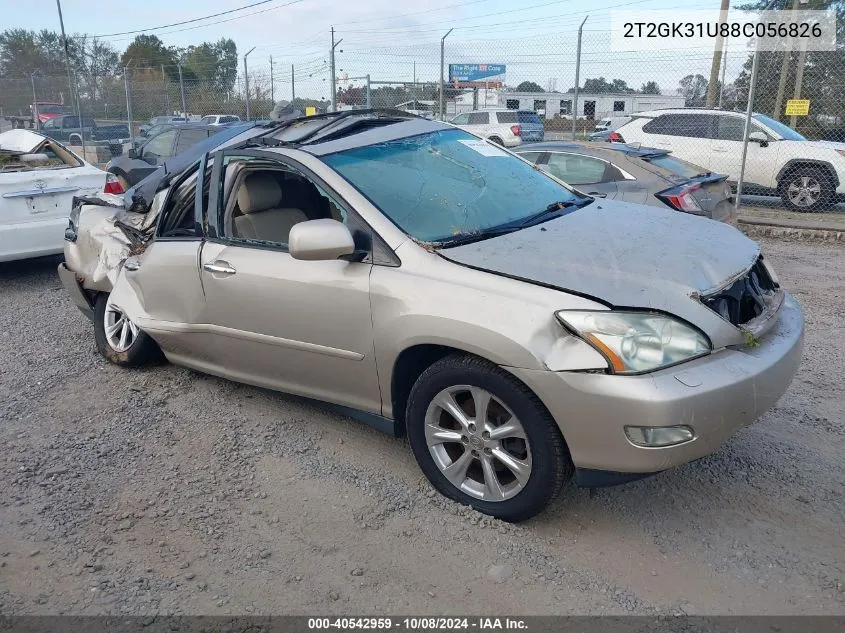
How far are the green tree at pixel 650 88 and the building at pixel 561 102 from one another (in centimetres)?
45

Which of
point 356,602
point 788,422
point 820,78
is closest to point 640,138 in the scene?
point 820,78

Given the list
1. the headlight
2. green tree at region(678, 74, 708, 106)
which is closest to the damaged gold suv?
the headlight

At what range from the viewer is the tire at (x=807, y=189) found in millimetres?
10992

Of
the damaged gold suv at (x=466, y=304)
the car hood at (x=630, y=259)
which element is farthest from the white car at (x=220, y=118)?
the car hood at (x=630, y=259)

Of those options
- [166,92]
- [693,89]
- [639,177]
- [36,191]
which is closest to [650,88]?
[693,89]

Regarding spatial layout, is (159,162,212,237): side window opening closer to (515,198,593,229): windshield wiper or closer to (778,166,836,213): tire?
(515,198,593,229): windshield wiper

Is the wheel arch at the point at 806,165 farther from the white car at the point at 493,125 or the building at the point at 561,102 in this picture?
the white car at the point at 493,125

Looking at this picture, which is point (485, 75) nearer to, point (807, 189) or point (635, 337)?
point (807, 189)

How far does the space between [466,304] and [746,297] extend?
1306 millimetres

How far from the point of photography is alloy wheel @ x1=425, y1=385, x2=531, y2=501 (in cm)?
301

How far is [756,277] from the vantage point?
11.4ft

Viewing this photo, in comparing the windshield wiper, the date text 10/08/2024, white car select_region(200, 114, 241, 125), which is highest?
white car select_region(200, 114, 241, 125)

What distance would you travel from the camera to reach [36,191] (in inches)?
280

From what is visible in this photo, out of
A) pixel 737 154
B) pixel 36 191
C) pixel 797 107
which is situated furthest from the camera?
pixel 737 154
